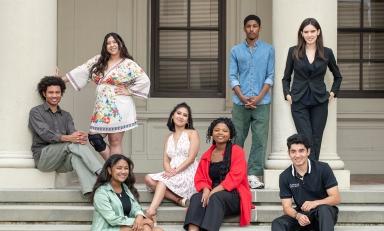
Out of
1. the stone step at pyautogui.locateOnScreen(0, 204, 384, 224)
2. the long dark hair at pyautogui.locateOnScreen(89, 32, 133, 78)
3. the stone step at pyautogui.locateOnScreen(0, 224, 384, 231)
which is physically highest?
the long dark hair at pyautogui.locateOnScreen(89, 32, 133, 78)

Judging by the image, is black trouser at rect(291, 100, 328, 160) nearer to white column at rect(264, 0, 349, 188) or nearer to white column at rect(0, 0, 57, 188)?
white column at rect(264, 0, 349, 188)

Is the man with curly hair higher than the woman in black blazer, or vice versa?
the woman in black blazer

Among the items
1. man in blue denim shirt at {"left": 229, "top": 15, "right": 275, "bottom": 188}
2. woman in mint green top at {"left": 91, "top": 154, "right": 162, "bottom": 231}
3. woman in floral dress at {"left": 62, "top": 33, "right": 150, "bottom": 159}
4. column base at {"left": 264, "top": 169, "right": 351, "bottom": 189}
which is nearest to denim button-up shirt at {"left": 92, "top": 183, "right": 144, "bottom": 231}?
woman in mint green top at {"left": 91, "top": 154, "right": 162, "bottom": 231}

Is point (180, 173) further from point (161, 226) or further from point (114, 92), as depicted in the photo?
point (114, 92)

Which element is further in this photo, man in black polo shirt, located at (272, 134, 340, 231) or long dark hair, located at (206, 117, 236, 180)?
long dark hair, located at (206, 117, 236, 180)

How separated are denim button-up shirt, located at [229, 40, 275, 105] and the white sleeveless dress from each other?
0.98 m

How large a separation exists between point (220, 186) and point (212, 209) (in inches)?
13.1

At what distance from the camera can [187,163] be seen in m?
10.5

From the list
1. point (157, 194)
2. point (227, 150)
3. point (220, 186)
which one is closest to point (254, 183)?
point (227, 150)

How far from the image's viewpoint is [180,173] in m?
10.4

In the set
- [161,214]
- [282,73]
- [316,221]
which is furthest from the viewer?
[282,73]

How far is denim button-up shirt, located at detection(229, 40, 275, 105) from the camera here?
11.2m

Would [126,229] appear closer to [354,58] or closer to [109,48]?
[109,48]

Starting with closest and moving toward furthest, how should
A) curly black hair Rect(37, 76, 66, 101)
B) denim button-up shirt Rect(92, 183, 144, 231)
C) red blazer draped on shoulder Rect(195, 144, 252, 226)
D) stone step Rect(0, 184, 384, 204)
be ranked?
denim button-up shirt Rect(92, 183, 144, 231), red blazer draped on shoulder Rect(195, 144, 252, 226), stone step Rect(0, 184, 384, 204), curly black hair Rect(37, 76, 66, 101)
